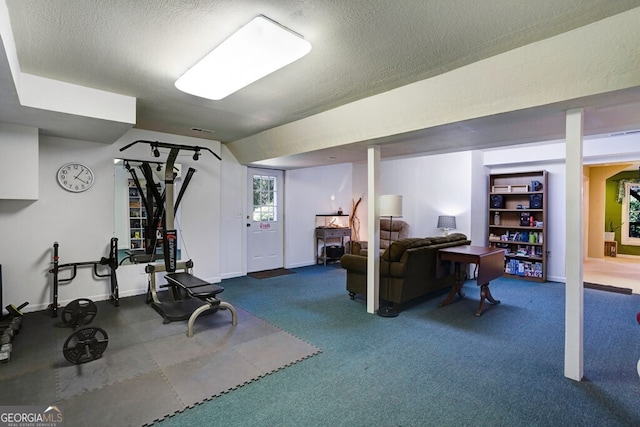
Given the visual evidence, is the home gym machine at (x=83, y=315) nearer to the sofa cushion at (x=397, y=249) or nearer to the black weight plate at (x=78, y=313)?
the black weight plate at (x=78, y=313)

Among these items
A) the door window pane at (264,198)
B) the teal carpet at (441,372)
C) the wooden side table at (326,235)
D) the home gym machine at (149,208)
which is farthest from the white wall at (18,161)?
the wooden side table at (326,235)

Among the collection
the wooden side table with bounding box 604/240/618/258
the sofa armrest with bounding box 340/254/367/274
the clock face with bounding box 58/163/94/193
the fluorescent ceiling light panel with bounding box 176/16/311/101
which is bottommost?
the wooden side table with bounding box 604/240/618/258

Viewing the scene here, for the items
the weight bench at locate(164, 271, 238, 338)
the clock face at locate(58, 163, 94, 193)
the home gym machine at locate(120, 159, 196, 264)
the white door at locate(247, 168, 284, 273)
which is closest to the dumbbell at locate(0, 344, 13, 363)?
the weight bench at locate(164, 271, 238, 338)

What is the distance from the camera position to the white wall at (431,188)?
625cm

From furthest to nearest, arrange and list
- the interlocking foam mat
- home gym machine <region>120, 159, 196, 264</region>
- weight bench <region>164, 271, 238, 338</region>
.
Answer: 1. home gym machine <region>120, 159, 196, 264</region>
2. weight bench <region>164, 271, 238, 338</region>
3. the interlocking foam mat

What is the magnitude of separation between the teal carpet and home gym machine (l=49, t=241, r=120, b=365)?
1.24 metres

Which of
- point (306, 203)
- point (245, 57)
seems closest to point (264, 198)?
point (306, 203)

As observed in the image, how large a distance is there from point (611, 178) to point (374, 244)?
27.1ft

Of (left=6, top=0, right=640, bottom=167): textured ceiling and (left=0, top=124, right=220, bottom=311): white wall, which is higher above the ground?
(left=6, top=0, right=640, bottom=167): textured ceiling

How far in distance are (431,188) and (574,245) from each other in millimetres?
4589

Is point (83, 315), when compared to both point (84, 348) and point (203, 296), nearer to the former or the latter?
point (84, 348)

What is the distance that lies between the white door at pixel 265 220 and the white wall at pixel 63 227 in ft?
4.88

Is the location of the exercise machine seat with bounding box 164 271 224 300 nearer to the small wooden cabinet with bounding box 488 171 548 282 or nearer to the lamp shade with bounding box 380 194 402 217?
the lamp shade with bounding box 380 194 402 217

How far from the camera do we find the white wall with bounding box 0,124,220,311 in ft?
12.6
